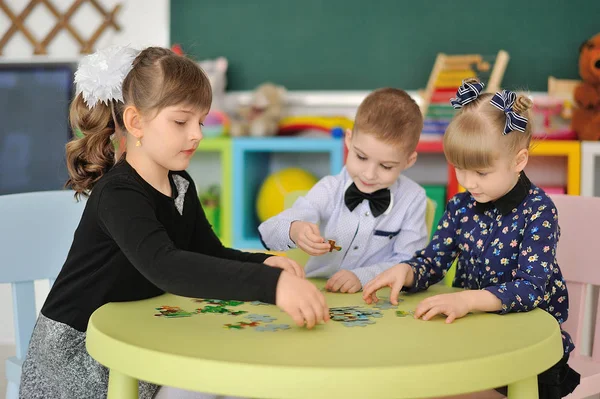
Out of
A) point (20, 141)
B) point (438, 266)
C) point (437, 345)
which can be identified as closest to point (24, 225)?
point (438, 266)

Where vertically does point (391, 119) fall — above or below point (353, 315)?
above

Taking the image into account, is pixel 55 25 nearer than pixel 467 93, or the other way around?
pixel 467 93

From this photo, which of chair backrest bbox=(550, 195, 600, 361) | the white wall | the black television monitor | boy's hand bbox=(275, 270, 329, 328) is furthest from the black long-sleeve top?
the black television monitor

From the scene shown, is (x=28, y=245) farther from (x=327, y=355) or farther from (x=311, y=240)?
(x=327, y=355)

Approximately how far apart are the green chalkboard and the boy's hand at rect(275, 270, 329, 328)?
8.12 ft

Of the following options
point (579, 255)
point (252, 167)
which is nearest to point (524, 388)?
point (579, 255)

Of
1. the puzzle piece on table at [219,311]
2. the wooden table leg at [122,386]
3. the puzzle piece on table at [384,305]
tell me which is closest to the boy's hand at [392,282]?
the puzzle piece on table at [384,305]

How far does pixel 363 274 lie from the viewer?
154cm

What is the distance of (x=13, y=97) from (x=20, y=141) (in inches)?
8.7

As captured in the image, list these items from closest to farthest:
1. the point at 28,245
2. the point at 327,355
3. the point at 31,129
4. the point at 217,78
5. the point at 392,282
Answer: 1. the point at 327,355
2. the point at 392,282
3. the point at 28,245
4. the point at 217,78
5. the point at 31,129

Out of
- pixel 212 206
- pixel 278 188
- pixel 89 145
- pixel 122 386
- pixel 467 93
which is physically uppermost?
pixel 467 93

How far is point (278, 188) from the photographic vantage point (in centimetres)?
333

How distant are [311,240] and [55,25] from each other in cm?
Answer: 291

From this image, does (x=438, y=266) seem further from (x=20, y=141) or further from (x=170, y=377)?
(x=20, y=141)
